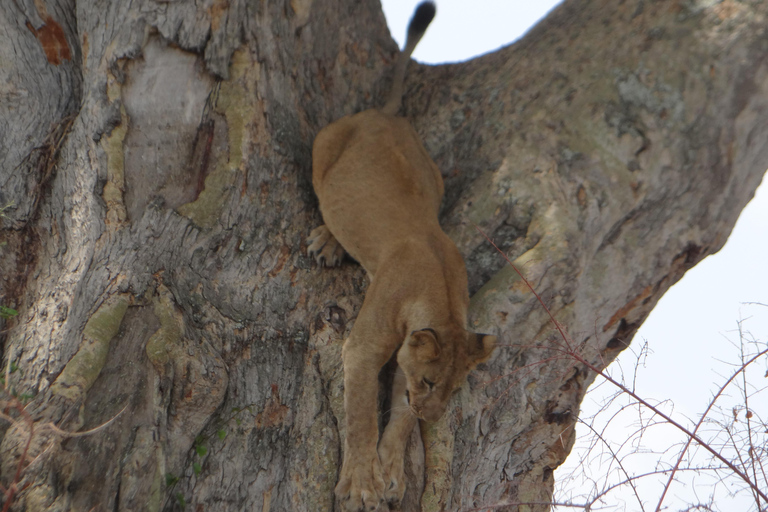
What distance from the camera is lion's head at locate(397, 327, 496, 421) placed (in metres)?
3.43

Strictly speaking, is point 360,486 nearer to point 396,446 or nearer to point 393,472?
point 393,472

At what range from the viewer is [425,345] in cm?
345

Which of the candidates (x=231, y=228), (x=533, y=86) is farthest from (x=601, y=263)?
(x=231, y=228)

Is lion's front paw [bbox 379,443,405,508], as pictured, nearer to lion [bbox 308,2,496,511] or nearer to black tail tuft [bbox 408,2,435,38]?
lion [bbox 308,2,496,511]

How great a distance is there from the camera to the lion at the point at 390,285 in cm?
340

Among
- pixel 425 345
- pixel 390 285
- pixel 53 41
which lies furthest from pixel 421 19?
pixel 425 345

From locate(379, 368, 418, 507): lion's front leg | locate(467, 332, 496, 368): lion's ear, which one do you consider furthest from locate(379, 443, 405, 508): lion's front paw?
locate(467, 332, 496, 368): lion's ear

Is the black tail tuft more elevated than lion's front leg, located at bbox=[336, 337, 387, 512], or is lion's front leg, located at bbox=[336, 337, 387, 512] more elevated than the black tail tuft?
the black tail tuft

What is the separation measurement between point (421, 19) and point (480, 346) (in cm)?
289

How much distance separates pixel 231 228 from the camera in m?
3.73

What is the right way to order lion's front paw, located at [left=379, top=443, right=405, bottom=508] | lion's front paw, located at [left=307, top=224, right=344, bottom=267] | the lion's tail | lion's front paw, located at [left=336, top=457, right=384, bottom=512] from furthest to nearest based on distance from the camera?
the lion's tail → lion's front paw, located at [left=307, top=224, right=344, bottom=267] → lion's front paw, located at [left=379, top=443, right=405, bottom=508] → lion's front paw, located at [left=336, top=457, right=384, bottom=512]

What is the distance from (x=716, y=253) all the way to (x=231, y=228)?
3.15m

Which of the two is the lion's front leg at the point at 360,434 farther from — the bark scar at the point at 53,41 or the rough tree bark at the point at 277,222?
the bark scar at the point at 53,41

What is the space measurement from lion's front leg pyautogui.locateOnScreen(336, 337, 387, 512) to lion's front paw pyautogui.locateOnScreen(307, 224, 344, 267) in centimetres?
70
